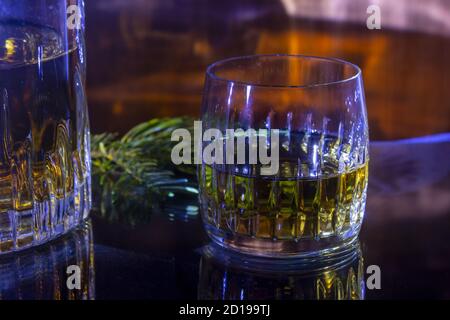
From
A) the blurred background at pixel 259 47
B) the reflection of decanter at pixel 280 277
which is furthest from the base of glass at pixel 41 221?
the blurred background at pixel 259 47

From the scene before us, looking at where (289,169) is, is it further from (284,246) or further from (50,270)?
(50,270)

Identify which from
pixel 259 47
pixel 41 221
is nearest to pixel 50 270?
pixel 41 221

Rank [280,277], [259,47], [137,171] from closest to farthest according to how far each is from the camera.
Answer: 1. [280,277]
2. [137,171]
3. [259,47]

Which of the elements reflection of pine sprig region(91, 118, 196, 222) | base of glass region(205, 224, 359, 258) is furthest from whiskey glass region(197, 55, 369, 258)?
reflection of pine sprig region(91, 118, 196, 222)

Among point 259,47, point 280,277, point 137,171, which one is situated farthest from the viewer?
point 259,47

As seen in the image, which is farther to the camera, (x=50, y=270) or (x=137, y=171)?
(x=137, y=171)

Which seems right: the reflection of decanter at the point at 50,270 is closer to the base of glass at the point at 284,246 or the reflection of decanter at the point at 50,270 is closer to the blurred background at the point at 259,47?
the base of glass at the point at 284,246

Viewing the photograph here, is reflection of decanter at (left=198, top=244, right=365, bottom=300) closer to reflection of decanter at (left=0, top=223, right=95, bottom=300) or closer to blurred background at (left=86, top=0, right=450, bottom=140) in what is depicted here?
reflection of decanter at (left=0, top=223, right=95, bottom=300)
